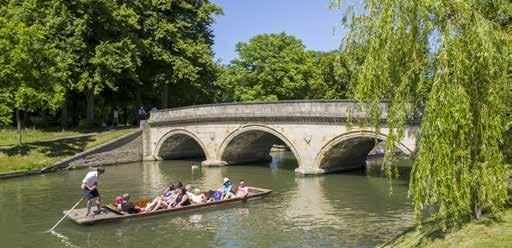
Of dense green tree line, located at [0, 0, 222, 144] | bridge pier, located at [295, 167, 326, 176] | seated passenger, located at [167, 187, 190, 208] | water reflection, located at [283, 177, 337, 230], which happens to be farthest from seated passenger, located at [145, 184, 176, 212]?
dense green tree line, located at [0, 0, 222, 144]

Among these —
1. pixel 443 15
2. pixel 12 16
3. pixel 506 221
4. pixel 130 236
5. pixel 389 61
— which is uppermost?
pixel 12 16

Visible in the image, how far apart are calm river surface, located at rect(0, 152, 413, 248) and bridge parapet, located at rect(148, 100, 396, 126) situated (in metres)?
2.85

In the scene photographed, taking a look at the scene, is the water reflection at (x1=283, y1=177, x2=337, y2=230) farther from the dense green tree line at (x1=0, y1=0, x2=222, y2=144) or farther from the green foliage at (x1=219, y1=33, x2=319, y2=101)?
the green foliage at (x1=219, y1=33, x2=319, y2=101)

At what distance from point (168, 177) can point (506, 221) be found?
19507 mm

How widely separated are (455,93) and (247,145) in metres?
23.3

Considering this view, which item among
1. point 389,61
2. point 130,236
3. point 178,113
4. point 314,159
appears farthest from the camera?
point 178,113

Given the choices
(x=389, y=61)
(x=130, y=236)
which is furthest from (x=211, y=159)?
(x=389, y=61)

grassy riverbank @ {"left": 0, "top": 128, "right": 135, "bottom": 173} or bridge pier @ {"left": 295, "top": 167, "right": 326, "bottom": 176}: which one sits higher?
grassy riverbank @ {"left": 0, "top": 128, "right": 135, "bottom": 173}

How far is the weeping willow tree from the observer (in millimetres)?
8945

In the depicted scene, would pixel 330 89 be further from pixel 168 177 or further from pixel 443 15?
pixel 443 15

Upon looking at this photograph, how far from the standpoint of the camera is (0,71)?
28469 mm

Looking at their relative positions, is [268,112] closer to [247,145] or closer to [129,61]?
[247,145]

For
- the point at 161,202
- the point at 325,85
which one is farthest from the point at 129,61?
the point at 161,202

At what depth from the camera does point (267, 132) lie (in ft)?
94.9
